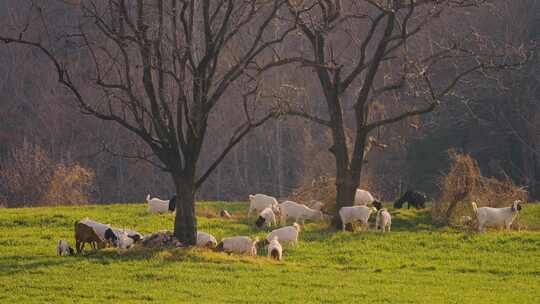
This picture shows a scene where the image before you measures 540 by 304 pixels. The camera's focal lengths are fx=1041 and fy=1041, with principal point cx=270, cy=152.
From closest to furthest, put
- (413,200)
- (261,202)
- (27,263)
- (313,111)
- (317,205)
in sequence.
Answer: (27,263) < (261,202) < (317,205) < (413,200) < (313,111)

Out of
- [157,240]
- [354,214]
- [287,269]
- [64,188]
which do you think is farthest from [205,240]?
[64,188]

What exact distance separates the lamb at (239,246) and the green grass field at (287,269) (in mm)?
364

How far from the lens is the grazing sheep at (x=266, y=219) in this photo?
25.9 metres

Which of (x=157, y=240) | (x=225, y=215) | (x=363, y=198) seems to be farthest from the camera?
(x=363, y=198)

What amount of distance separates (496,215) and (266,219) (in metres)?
5.72

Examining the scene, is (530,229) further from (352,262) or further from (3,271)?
(3,271)

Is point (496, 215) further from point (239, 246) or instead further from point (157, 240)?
point (157, 240)

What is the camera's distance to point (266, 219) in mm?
26000

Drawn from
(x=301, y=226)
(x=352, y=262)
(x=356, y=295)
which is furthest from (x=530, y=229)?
(x=356, y=295)

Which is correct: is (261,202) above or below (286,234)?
above

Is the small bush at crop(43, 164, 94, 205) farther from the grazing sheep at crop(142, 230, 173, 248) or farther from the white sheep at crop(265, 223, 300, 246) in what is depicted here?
the grazing sheep at crop(142, 230, 173, 248)

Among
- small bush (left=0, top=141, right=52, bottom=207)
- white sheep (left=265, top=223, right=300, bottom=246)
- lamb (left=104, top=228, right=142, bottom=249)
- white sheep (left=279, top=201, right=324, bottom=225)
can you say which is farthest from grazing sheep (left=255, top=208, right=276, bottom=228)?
small bush (left=0, top=141, right=52, bottom=207)

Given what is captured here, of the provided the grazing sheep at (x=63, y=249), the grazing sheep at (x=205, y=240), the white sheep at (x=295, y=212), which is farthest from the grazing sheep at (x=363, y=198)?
the grazing sheep at (x=63, y=249)

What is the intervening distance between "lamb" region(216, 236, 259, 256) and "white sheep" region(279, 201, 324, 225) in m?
5.60
